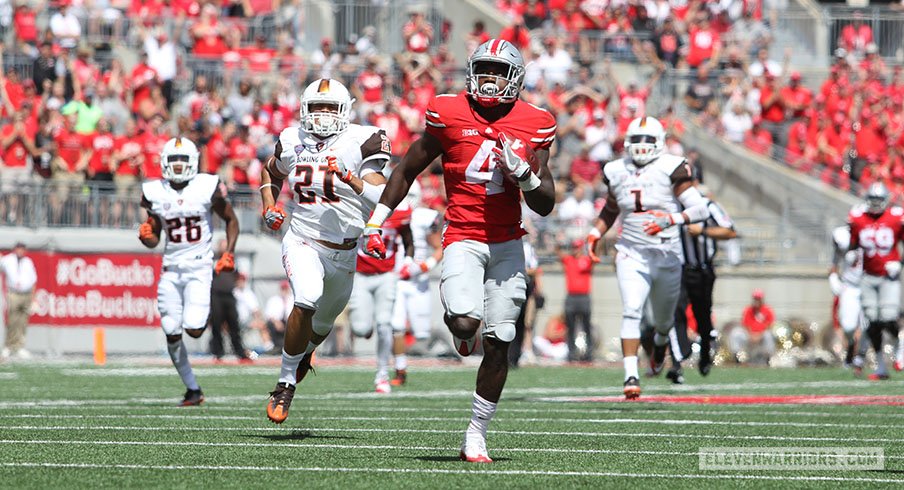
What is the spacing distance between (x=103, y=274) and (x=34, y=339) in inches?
50.3

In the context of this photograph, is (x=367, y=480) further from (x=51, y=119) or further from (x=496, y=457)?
(x=51, y=119)

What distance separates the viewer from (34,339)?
880 inches

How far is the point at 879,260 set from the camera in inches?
687

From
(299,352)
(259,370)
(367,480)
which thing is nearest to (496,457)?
(367,480)

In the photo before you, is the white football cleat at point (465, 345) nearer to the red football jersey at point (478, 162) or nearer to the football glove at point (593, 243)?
the red football jersey at point (478, 162)

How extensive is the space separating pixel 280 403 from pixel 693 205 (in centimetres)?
459

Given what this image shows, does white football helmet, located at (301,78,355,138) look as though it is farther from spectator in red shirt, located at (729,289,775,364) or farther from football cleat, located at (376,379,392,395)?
spectator in red shirt, located at (729,289,775,364)

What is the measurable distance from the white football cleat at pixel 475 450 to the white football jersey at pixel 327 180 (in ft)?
7.91

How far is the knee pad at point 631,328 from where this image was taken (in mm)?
12570

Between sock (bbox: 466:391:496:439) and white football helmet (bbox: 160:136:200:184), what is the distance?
5.14 metres

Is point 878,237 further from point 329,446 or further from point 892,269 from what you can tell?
point 329,446

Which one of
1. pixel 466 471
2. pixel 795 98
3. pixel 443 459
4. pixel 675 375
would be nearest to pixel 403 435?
pixel 443 459

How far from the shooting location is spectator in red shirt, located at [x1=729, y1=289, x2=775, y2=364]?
21766mm

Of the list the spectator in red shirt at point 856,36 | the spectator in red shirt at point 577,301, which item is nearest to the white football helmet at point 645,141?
the spectator in red shirt at point 577,301
